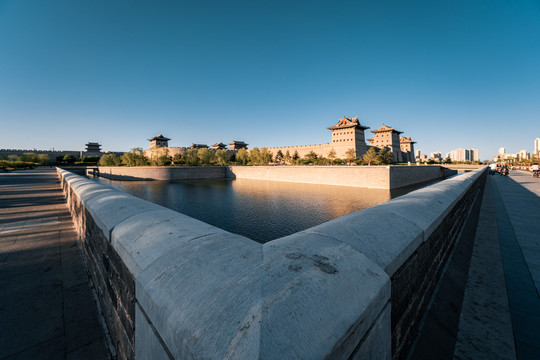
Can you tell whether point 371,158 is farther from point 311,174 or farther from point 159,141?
point 159,141

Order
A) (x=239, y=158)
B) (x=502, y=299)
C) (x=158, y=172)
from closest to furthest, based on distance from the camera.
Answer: (x=502, y=299)
(x=158, y=172)
(x=239, y=158)

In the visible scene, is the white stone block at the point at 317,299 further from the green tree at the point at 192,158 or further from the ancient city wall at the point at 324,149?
the ancient city wall at the point at 324,149

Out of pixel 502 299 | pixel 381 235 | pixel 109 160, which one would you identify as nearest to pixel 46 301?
pixel 381 235

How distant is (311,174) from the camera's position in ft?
121

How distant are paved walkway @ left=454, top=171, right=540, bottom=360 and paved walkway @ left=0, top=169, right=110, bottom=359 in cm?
402

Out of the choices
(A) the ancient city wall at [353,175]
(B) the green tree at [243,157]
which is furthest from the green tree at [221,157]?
(A) the ancient city wall at [353,175]

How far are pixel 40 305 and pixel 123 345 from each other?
2004mm

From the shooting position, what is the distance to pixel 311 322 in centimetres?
98

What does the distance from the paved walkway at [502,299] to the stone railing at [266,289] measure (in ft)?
2.49

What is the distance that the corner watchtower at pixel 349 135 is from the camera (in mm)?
66475

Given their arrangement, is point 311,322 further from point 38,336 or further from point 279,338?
point 38,336

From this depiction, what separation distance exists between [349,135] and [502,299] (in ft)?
229

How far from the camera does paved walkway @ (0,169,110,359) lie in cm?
242

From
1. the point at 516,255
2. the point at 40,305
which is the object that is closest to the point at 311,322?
the point at 40,305
